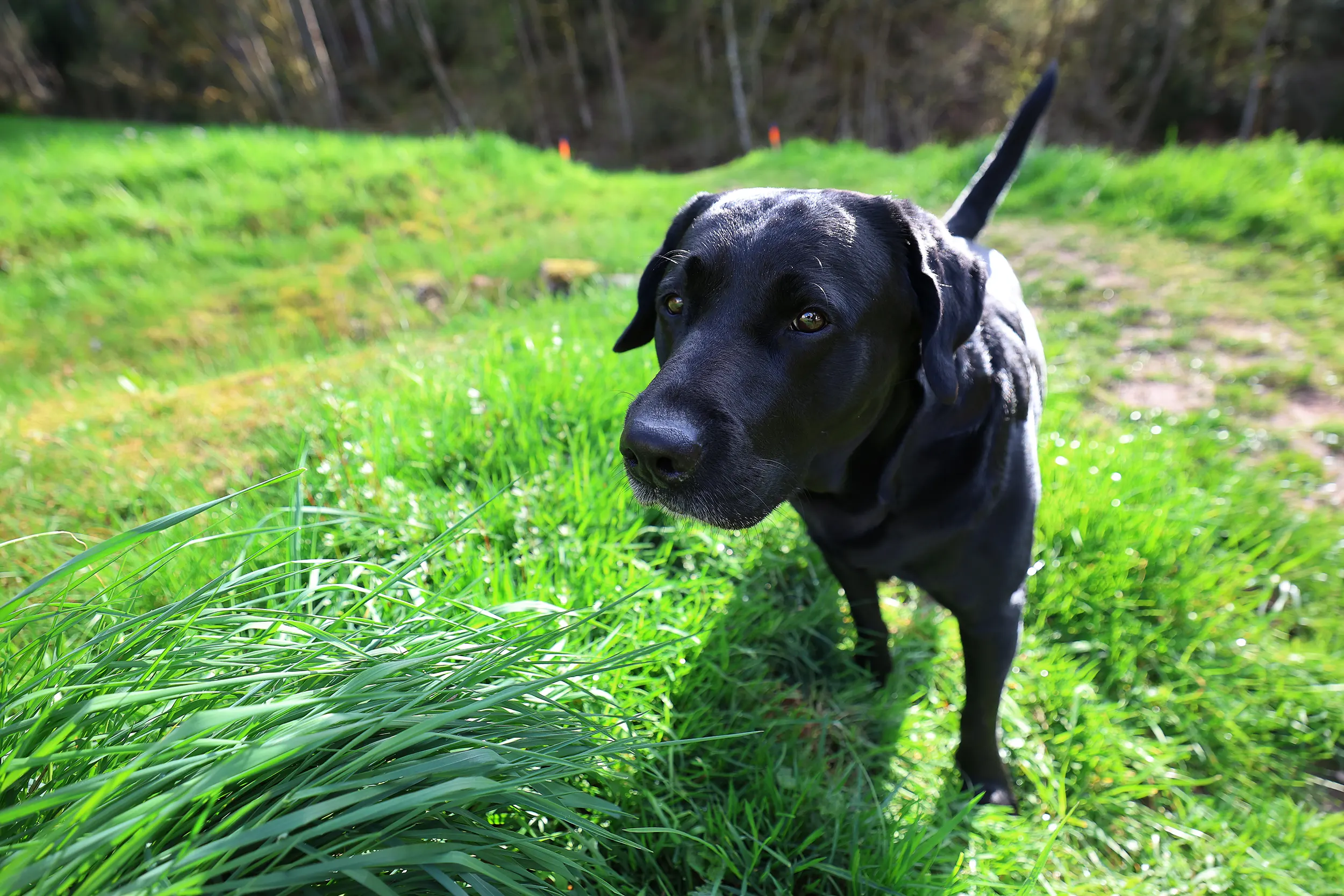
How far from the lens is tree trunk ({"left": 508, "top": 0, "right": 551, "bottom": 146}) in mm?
25594

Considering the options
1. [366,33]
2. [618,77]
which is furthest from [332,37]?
[618,77]

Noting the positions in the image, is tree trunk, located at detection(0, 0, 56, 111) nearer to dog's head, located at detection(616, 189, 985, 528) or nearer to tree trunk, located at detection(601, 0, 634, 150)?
tree trunk, located at detection(601, 0, 634, 150)

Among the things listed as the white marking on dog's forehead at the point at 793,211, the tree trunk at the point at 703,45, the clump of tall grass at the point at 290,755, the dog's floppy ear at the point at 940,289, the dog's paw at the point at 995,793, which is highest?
the tree trunk at the point at 703,45

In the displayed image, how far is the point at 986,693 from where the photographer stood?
169 centimetres

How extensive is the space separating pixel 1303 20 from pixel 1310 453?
2234 centimetres

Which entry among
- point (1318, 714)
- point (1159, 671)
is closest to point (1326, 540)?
point (1318, 714)

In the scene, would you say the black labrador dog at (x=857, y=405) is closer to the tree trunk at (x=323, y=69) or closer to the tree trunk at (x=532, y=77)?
the tree trunk at (x=323, y=69)

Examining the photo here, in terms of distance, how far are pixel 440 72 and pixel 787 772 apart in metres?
24.4

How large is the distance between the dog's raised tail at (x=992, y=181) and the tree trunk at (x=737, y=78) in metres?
19.9

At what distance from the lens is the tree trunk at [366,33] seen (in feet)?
100

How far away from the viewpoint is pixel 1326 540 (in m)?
2.54

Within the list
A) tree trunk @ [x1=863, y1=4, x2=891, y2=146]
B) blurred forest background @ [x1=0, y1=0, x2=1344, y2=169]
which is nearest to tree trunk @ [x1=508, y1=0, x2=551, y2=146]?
blurred forest background @ [x1=0, y1=0, x2=1344, y2=169]

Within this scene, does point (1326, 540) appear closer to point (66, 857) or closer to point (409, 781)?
point (409, 781)

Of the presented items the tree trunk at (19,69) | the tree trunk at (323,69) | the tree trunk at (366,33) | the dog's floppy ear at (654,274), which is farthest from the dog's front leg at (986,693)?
the tree trunk at (366,33)
